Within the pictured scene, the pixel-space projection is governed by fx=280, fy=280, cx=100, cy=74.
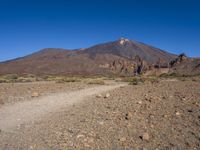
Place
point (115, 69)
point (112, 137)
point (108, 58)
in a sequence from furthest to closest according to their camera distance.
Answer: point (108, 58) < point (115, 69) < point (112, 137)

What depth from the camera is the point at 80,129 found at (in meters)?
8.02

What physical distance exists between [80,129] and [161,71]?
285 feet

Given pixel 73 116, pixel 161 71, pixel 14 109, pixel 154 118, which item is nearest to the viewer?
pixel 154 118

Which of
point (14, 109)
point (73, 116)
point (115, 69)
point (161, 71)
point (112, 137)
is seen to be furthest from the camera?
point (115, 69)

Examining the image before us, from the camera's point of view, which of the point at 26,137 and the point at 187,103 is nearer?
the point at 26,137

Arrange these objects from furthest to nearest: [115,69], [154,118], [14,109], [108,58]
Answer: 1. [108,58]
2. [115,69]
3. [14,109]
4. [154,118]

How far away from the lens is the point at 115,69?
111 meters

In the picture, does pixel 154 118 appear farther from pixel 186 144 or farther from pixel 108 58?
pixel 108 58

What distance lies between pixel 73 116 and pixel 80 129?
6.56ft

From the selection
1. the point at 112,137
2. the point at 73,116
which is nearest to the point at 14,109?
the point at 73,116

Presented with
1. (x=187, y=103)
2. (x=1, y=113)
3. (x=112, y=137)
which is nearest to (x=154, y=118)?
(x=112, y=137)

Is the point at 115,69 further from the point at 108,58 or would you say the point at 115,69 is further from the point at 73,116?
the point at 73,116

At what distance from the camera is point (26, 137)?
7.48 m

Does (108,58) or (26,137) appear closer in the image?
(26,137)
